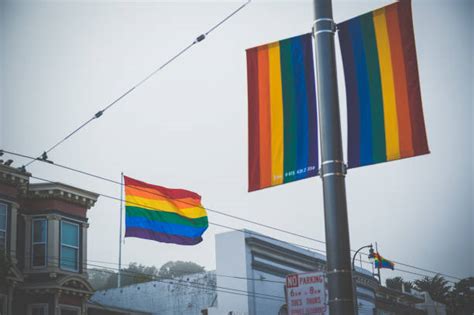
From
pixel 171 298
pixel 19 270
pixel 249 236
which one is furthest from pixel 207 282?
pixel 19 270

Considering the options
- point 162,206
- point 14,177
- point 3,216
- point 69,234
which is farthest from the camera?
point 69,234

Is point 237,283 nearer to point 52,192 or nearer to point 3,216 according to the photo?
point 52,192

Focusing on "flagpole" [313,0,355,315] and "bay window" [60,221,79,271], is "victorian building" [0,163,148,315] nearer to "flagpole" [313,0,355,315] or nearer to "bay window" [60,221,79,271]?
"bay window" [60,221,79,271]

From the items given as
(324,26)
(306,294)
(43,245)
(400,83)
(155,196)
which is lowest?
(306,294)

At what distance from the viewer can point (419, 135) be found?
8055 mm

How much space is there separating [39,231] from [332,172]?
2534cm

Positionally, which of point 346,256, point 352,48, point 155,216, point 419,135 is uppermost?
point 155,216

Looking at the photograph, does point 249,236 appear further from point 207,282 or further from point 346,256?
point 346,256

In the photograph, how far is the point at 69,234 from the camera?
3080cm

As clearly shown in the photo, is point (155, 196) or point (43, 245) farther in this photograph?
point (43, 245)

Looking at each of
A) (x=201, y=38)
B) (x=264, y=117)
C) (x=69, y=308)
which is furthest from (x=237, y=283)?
(x=264, y=117)

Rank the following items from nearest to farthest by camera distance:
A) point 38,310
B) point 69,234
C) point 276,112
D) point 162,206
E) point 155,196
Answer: point 276,112
point 155,196
point 162,206
point 38,310
point 69,234

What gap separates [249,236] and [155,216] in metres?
13.2

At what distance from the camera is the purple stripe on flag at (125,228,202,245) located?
22109mm
